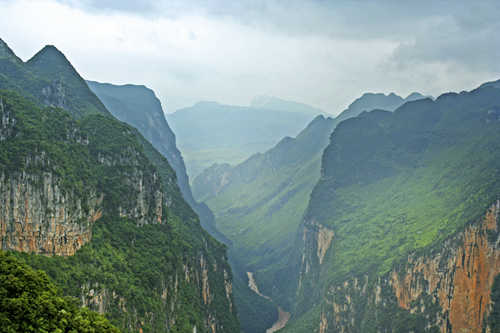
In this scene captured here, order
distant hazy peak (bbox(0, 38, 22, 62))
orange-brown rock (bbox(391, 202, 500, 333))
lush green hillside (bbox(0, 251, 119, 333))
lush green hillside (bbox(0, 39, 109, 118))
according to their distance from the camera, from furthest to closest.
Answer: distant hazy peak (bbox(0, 38, 22, 62))
lush green hillside (bbox(0, 39, 109, 118))
orange-brown rock (bbox(391, 202, 500, 333))
lush green hillside (bbox(0, 251, 119, 333))

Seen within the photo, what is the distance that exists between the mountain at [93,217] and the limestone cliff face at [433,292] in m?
38.2

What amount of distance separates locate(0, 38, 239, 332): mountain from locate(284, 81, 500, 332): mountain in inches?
1649

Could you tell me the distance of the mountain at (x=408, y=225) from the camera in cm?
8994

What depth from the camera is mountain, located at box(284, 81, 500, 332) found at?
89.9 meters

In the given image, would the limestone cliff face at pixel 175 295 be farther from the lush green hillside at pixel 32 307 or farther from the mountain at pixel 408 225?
the mountain at pixel 408 225

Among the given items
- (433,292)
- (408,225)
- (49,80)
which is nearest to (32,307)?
(49,80)

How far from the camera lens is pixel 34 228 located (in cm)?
5353

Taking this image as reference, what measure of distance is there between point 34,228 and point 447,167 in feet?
418

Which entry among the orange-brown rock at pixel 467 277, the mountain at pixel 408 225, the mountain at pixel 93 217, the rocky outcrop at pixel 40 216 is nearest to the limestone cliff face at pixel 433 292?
the orange-brown rock at pixel 467 277

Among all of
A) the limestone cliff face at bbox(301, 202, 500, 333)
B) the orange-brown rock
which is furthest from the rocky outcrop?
the limestone cliff face at bbox(301, 202, 500, 333)

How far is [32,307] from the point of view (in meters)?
32.2

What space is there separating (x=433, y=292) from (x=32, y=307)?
87741 mm

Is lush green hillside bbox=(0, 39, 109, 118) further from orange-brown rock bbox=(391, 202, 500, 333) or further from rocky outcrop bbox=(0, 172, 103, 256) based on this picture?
orange-brown rock bbox=(391, 202, 500, 333)

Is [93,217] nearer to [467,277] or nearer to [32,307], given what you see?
[32,307]
